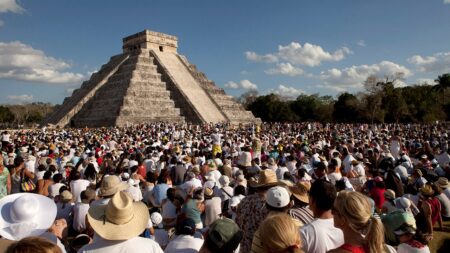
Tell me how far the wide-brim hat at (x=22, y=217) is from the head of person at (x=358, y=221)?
2.73 meters

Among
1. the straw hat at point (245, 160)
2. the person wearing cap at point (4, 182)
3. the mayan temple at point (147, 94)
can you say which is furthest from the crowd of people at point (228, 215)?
the mayan temple at point (147, 94)

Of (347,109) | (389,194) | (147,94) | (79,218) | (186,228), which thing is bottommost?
(79,218)

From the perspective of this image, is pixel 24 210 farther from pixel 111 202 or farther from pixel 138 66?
pixel 138 66

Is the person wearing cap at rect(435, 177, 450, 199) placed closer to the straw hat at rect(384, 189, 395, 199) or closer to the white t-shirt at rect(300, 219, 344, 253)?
the straw hat at rect(384, 189, 395, 199)

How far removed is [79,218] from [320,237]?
454 cm

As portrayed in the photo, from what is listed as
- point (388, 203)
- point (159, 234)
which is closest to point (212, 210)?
point (159, 234)

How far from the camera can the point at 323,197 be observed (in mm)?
3705

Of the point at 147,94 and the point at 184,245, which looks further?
the point at 147,94

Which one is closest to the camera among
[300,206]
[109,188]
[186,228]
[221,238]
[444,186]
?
[221,238]

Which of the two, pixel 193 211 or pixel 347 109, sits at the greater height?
pixel 347 109

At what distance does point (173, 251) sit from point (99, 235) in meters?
0.99

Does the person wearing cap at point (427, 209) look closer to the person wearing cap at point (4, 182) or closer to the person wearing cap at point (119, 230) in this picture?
the person wearing cap at point (119, 230)

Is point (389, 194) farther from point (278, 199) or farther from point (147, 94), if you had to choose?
point (147, 94)

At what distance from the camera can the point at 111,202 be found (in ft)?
10.8
